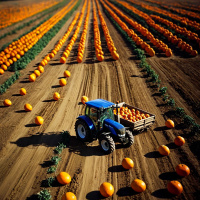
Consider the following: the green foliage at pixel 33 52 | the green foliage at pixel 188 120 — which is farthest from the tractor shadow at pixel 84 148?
the green foliage at pixel 33 52

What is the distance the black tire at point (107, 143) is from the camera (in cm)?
861

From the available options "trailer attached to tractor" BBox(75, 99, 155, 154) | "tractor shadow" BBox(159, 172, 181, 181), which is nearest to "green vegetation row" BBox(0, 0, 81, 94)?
"trailer attached to tractor" BBox(75, 99, 155, 154)

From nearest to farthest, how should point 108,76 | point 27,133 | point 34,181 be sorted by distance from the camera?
1. point 34,181
2. point 27,133
3. point 108,76

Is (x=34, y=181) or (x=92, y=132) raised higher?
(x=92, y=132)

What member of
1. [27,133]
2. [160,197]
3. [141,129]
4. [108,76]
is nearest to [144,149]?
[141,129]

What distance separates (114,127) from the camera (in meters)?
8.69

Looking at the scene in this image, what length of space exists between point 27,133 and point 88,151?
13.1 feet

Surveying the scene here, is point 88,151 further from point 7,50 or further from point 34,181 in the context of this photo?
point 7,50

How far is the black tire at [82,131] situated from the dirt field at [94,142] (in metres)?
0.42

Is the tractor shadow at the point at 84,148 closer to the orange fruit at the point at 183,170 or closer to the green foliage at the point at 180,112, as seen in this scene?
the orange fruit at the point at 183,170

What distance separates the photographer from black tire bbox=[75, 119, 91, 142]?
9.37 metres

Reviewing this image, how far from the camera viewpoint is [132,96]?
1443 cm

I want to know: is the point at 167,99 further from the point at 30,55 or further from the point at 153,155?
the point at 30,55

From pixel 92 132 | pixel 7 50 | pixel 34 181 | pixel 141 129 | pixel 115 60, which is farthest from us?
pixel 7 50
